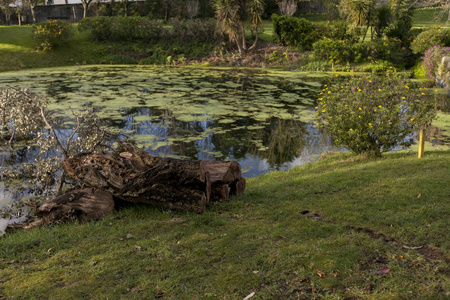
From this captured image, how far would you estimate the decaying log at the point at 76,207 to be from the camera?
20.1 feet

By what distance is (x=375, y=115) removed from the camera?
8.74 metres

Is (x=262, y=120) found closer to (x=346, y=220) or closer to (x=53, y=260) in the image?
(x=346, y=220)

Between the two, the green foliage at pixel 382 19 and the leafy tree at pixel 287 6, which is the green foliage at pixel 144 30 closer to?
the leafy tree at pixel 287 6

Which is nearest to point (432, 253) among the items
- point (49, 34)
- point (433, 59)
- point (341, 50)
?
point (433, 59)

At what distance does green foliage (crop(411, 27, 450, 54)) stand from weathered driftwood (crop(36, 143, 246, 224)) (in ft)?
80.6

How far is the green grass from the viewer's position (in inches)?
156

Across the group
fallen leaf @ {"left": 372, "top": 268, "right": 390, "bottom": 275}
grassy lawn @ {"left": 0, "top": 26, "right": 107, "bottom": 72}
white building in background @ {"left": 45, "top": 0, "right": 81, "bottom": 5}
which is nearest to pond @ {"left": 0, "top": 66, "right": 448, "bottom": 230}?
grassy lawn @ {"left": 0, "top": 26, "right": 107, "bottom": 72}

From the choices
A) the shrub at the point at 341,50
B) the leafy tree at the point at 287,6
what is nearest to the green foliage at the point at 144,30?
the shrub at the point at 341,50

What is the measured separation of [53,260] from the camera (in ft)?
15.4

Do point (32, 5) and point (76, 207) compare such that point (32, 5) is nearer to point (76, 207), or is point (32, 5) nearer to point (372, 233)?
point (76, 207)

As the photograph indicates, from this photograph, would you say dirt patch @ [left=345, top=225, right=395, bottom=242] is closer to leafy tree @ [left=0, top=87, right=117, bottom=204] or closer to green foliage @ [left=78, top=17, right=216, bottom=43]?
leafy tree @ [left=0, top=87, right=117, bottom=204]

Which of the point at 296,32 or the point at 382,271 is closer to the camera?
the point at 382,271

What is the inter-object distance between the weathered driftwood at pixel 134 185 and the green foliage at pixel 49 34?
85.6 feet

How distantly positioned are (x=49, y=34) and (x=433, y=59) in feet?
82.7
